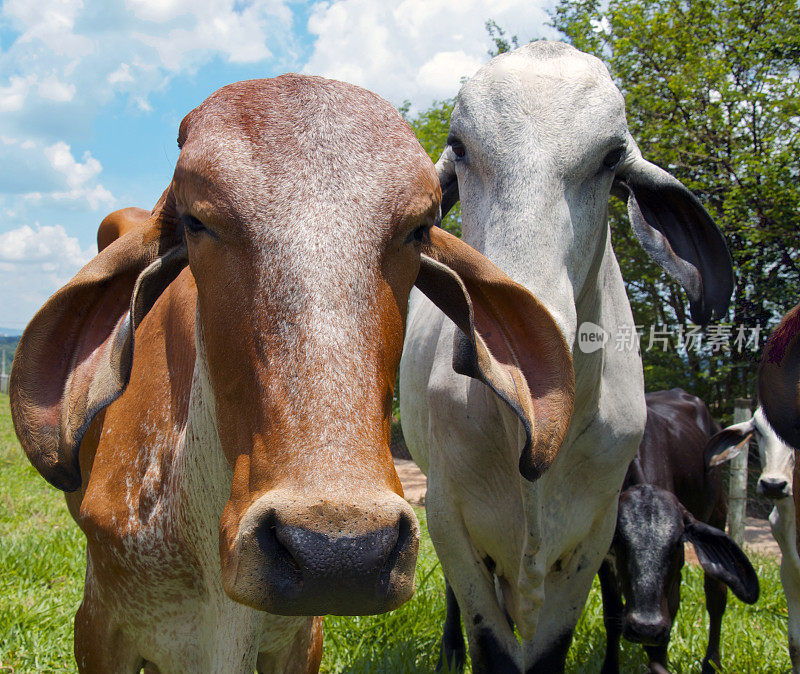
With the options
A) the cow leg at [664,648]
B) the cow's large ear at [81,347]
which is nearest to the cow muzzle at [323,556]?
the cow's large ear at [81,347]

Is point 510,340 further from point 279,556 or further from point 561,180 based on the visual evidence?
point 279,556

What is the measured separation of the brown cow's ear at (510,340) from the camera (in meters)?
1.90

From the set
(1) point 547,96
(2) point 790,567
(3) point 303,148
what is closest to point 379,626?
A: (2) point 790,567

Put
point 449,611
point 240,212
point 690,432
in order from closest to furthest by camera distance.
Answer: point 240,212 < point 449,611 < point 690,432

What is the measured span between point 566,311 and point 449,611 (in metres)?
2.60

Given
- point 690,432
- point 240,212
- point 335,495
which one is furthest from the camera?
point 690,432

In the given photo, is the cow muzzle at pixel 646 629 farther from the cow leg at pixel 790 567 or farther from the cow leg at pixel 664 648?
the cow leg at pixel 790 567

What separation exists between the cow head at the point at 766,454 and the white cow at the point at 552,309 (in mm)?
1818

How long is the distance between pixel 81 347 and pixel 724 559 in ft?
10.3

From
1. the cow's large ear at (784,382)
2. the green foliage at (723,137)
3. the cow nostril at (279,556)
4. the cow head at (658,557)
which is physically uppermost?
the green foliage at (723,137)

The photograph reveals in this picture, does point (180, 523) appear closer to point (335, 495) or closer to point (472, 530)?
point (335, 495)

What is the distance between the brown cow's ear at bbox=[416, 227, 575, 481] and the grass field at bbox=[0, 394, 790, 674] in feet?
7.56

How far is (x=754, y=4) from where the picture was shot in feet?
32.1

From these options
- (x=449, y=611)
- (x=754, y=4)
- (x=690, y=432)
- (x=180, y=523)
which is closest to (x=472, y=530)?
(x=180, y=523)
